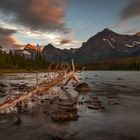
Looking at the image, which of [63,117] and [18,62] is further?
[18,62]

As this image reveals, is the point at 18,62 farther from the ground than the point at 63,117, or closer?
farther from the ground

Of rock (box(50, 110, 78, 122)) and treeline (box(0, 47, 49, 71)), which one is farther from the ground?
treeline (box(0, 47, 49, 71))

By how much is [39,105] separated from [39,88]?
505 centimetres

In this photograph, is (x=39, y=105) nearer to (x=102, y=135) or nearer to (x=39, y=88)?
(x=39, y=88)

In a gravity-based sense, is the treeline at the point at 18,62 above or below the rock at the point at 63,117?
above

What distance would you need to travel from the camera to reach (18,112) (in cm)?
2450

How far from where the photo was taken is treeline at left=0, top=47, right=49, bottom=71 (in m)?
143

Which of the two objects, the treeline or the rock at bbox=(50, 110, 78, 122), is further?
the treeline

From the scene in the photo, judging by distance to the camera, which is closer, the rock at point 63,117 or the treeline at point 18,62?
the rock at point 63,117

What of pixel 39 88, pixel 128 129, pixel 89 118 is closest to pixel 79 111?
pixel 89 118

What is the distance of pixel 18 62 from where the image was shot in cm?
16325

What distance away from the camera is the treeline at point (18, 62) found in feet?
469

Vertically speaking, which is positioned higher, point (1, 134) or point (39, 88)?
point (39, 88)

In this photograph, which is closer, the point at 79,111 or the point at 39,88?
the point at 39,88
